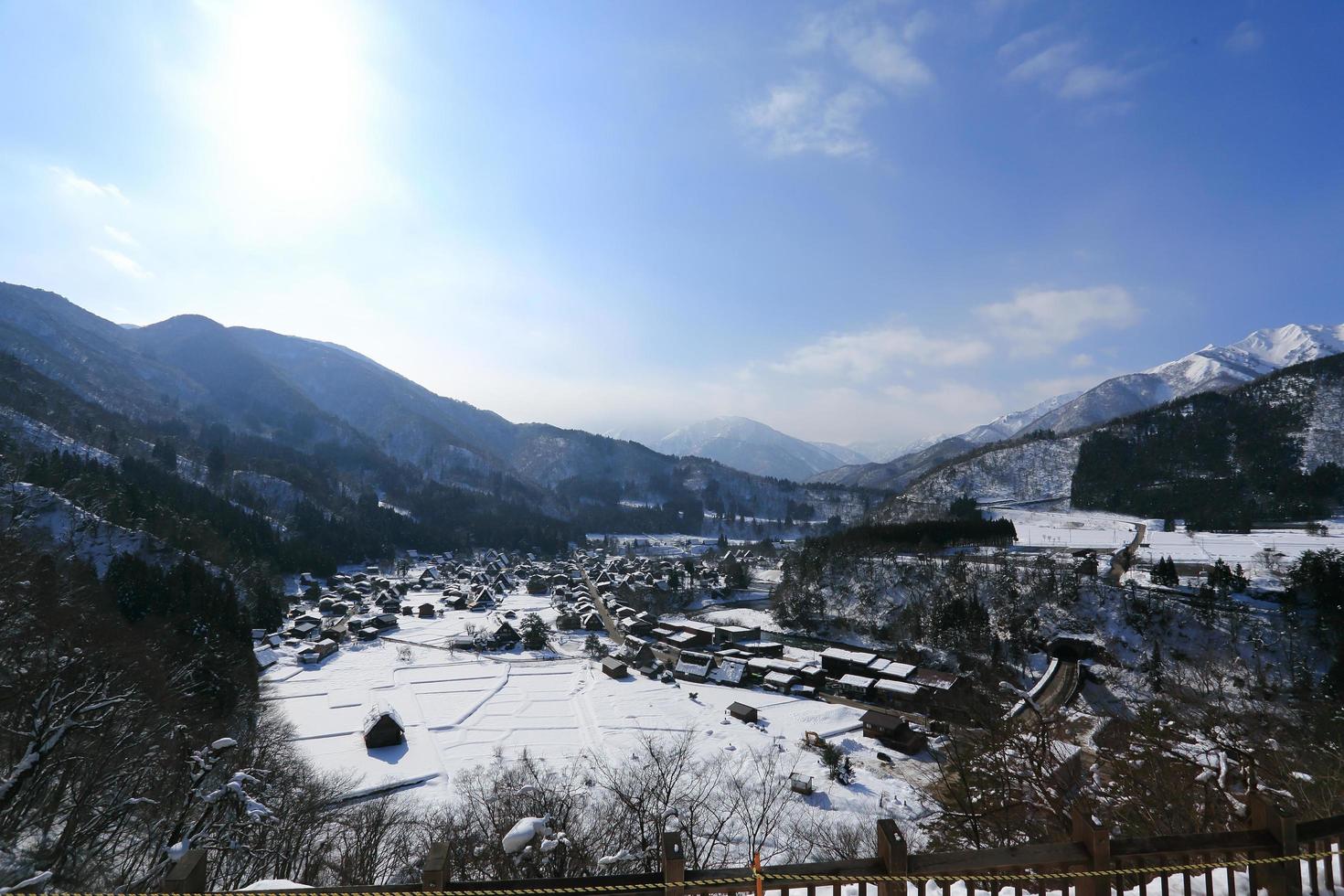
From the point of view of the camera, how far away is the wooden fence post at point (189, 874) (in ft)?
9.27

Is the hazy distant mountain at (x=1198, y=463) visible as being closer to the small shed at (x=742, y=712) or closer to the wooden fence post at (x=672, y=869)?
the small shed at (x=742, y=712)

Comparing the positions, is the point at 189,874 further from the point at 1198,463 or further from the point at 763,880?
the point at 1198,463

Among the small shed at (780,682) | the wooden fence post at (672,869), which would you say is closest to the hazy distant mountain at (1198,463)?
the small shed at (780,682)

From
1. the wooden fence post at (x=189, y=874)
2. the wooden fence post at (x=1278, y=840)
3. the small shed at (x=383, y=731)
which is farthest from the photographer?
the small shed at (x=383, y=731)

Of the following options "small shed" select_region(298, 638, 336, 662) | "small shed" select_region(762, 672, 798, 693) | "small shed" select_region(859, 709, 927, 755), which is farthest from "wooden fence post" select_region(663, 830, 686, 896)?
"small shed" select_region(298, 638, 336, 662)

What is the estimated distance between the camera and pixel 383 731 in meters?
26.2

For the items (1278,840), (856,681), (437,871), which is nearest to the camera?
(437,871)

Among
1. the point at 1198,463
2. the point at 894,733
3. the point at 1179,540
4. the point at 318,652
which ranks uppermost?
the point at 1198,463

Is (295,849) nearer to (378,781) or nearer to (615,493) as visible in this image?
(378,781)

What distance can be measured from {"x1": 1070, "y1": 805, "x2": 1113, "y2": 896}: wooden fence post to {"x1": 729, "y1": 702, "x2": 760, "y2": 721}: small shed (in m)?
30.1

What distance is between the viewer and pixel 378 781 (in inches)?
882

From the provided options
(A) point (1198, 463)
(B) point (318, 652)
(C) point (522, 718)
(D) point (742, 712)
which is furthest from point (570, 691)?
(A) point (1198, 463)

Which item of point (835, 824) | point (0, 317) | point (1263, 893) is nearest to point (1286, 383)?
point (835, 824)

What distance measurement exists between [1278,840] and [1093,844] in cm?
151
